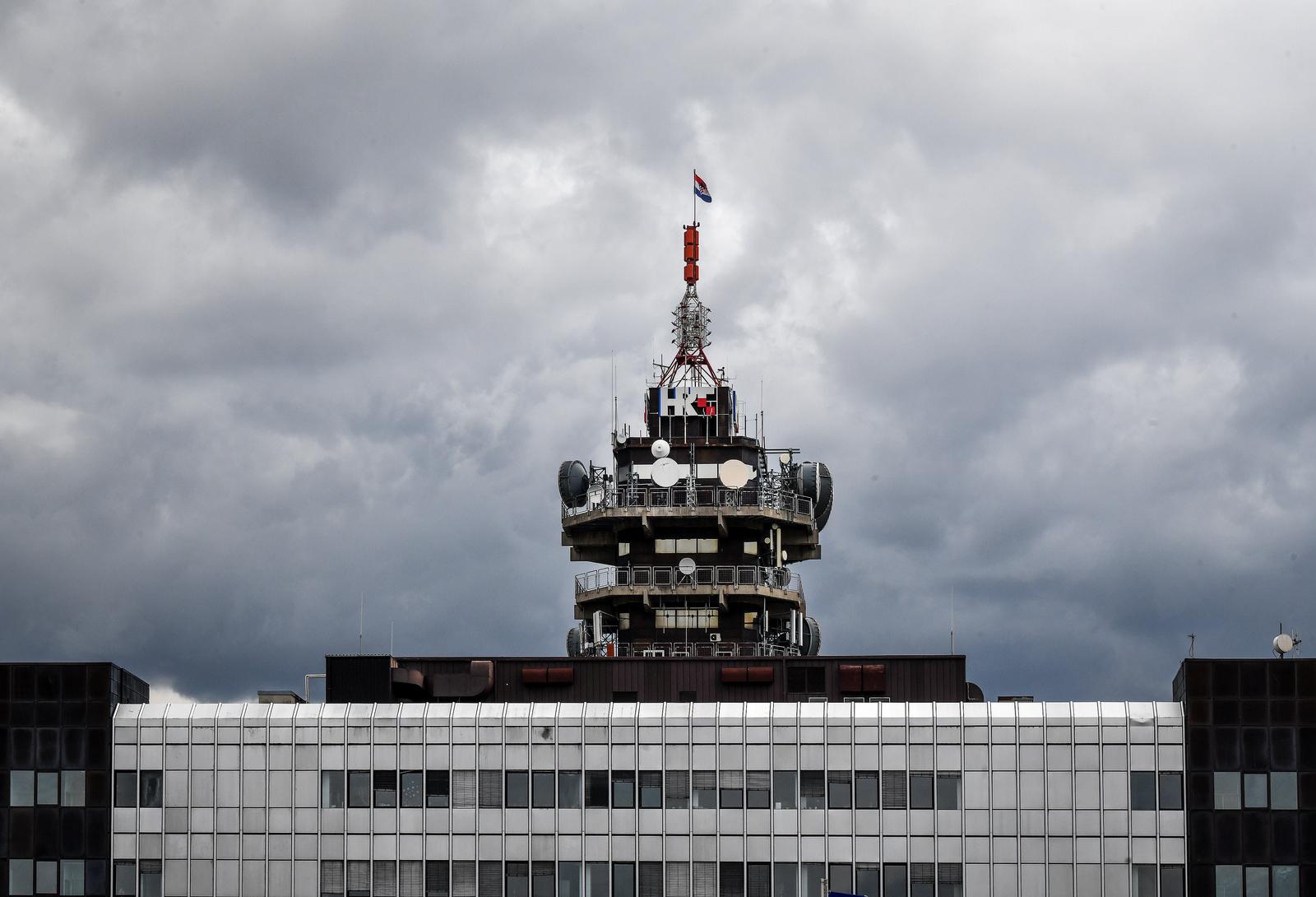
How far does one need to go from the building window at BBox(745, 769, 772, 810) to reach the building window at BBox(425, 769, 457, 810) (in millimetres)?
14479

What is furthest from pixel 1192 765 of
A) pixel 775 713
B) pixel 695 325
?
pixel 695 325

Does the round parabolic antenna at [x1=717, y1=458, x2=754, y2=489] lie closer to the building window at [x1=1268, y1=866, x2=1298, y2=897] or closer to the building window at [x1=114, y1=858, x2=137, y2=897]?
the building window at [x1=1268, y1=866, x2=1298, y2=897]

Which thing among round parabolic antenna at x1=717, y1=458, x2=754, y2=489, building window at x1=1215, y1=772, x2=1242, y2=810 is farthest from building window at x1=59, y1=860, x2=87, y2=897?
building window at x1=1215, y1=772, x2=1242, y2=810

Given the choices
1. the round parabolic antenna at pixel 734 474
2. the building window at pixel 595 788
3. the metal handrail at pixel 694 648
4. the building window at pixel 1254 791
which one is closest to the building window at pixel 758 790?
the building window at pixel 595 788

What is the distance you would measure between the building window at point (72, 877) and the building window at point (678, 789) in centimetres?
2815

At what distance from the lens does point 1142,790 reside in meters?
118

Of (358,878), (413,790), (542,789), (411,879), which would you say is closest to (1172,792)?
(542,789)

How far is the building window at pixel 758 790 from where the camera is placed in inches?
4719

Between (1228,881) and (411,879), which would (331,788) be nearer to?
(411,879)

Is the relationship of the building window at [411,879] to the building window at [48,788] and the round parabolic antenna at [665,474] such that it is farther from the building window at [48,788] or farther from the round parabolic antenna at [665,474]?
the round parabolic antenna at [665,474]

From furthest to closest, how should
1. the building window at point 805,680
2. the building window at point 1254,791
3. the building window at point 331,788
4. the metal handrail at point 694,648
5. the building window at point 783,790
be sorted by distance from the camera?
1. the metal handrail at point 694,648
2. the building window at point 805,680
3. the building window at point 331,788
4. the building window at point 783,790
5. the building window at point 1254,791

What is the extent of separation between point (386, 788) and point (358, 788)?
1.34 m

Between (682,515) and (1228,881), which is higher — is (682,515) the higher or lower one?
the higher one

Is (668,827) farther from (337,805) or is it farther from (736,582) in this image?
(736,582)
